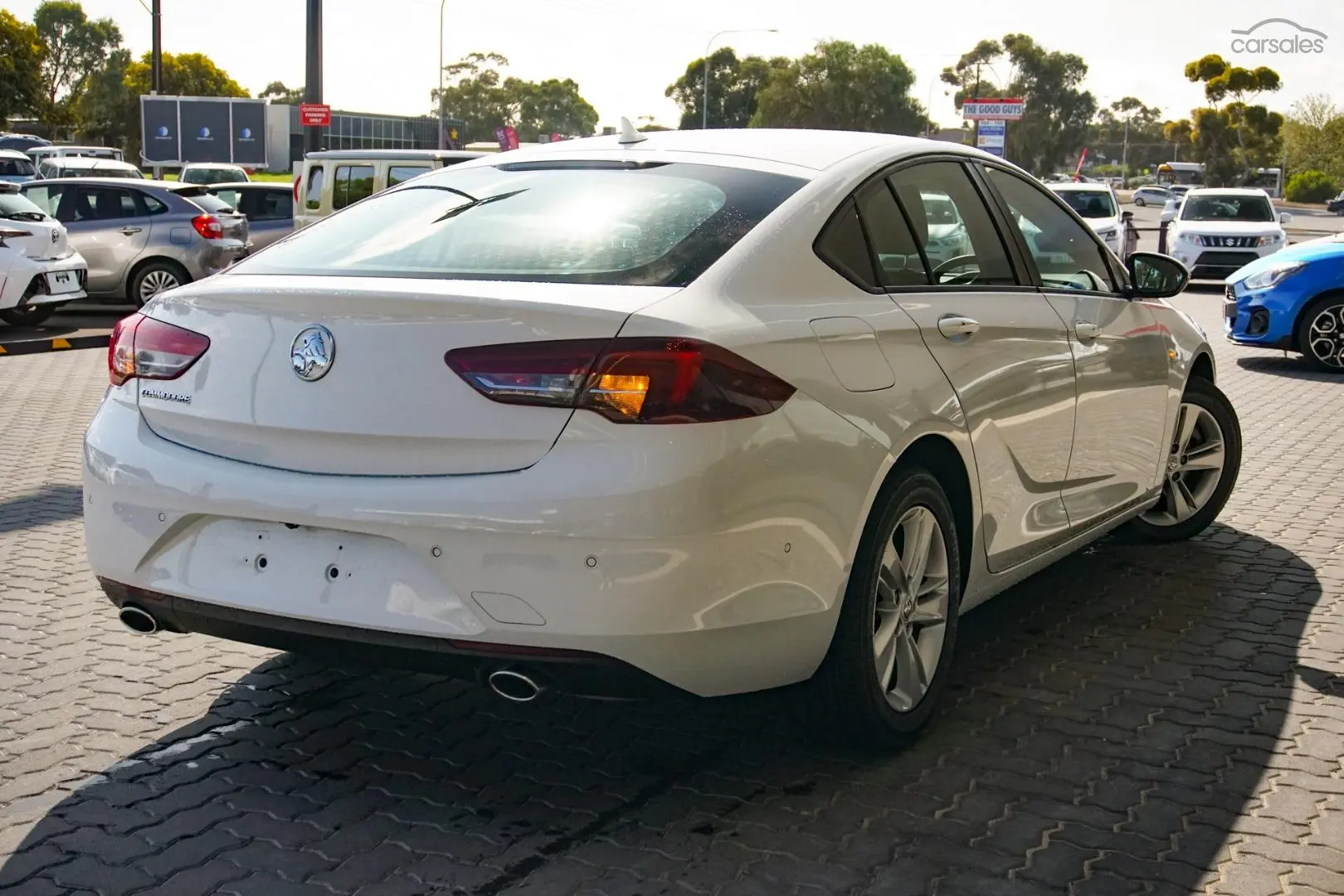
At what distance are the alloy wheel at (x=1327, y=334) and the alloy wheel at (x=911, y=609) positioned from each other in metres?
11.0

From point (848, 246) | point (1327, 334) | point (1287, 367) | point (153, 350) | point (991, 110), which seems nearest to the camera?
point (153, 350)

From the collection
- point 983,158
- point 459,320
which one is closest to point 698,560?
point 459,320

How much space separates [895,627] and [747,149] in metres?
1.38

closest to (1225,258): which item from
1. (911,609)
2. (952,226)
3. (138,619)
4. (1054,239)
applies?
(1054,239)

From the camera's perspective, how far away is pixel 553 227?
3.84 metres

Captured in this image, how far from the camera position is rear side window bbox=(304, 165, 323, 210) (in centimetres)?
1966

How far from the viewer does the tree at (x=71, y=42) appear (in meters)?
129

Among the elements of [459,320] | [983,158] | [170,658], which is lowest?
[170,658]

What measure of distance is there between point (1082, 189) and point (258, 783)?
26.3 metres

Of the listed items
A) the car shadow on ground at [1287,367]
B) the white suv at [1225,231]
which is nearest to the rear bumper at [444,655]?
the car shadow on ground at [1287,367]

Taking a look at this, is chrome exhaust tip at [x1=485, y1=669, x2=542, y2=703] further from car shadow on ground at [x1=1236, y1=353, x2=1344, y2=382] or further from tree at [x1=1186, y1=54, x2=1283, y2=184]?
tree at [x1=1186, y1=54, x2=1283, y2=184]

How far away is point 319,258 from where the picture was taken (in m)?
3.94

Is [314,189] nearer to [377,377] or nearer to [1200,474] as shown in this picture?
[1200,474]

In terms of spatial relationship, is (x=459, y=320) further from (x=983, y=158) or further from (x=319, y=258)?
(x=983, y=158)
